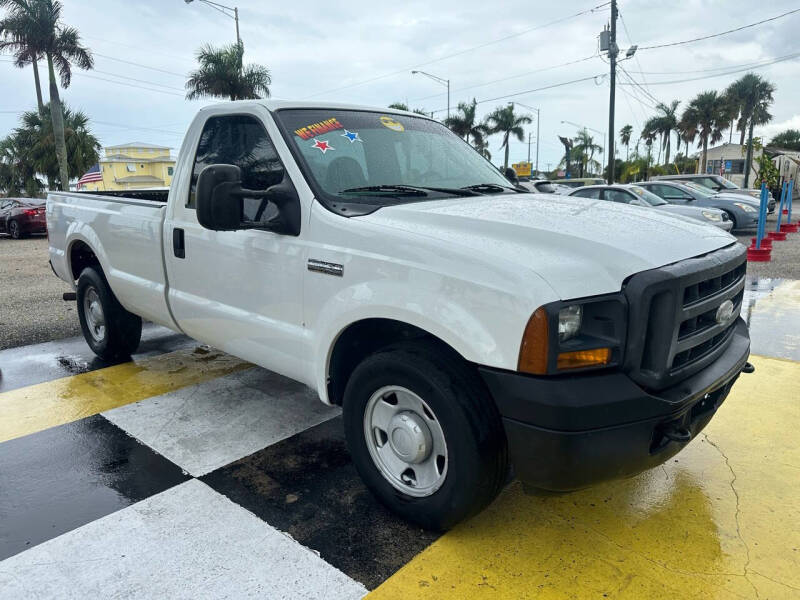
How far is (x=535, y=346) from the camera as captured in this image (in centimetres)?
215

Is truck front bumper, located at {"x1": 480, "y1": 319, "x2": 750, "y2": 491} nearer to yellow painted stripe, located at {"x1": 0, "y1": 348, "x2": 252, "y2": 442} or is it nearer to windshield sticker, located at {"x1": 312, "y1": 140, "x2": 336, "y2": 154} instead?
windshield sticker, located at {"x1": 312, "y1": 140, "x2": 336, "y2": 154}

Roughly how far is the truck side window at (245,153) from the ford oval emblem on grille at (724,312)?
2199mm

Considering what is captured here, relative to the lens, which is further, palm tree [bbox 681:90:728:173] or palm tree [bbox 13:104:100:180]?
palm tree [bbox 681:90:728:173]

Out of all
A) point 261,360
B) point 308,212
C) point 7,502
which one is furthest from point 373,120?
point 7,502

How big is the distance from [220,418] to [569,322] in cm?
263

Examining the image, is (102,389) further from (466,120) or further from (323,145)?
(466,120)

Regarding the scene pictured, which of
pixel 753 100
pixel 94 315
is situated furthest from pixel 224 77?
pixel 753 100

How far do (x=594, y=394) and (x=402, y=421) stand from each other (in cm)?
86

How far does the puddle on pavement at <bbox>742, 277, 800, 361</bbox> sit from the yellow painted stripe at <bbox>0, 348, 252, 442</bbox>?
4.67 meters

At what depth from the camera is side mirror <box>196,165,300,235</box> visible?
2748 millimetres

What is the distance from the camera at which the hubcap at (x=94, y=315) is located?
16.8ft

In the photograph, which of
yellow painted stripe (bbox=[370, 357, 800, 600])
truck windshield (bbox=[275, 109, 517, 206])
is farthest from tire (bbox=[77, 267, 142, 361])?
yellow painted stripe (bbox=[370, 357, 800, 600])

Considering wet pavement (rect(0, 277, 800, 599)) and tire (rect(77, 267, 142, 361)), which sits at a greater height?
tire (rect(77, 267, 142, 361))

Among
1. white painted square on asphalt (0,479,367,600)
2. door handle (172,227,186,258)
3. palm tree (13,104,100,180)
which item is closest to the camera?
white painted square on asphalt (0,479,367,600)
